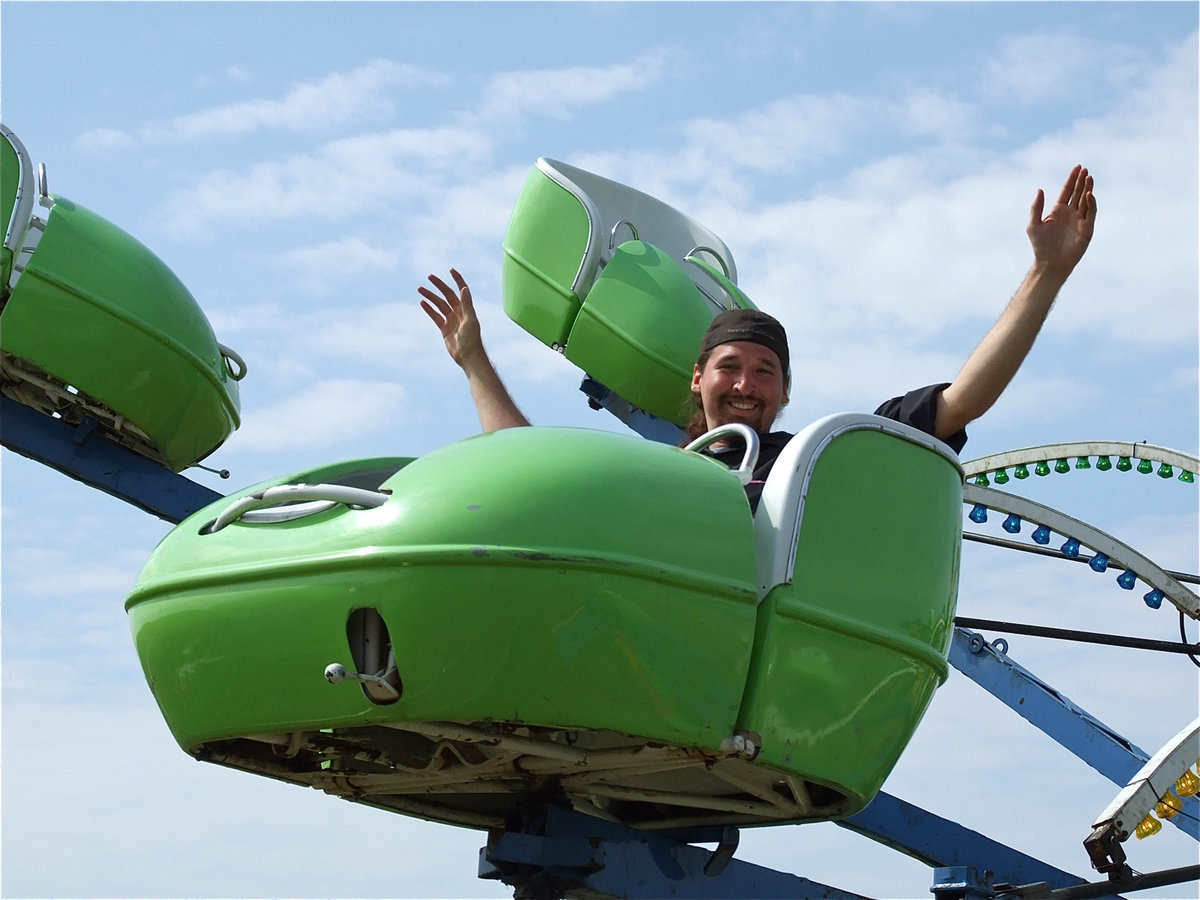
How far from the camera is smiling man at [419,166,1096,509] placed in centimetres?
338

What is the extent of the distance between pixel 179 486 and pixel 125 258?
69 centimetres

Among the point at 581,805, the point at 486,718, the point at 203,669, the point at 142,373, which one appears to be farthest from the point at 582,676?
the point at 142,373

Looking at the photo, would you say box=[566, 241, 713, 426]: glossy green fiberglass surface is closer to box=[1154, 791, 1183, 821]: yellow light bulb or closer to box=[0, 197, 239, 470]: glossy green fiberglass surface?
box=[0, 197, 239, 470]: glossy green fiberglass surface

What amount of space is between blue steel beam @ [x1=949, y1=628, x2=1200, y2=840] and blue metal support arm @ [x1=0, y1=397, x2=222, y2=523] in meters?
3.33

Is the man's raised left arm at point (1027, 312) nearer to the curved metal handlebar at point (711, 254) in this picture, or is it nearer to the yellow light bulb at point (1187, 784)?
the curved metal handlebar at point (711, 254)

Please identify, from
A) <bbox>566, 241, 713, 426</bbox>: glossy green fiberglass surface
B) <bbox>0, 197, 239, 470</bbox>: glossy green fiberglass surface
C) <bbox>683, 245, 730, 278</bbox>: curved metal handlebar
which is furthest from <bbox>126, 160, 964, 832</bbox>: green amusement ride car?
<bbox>683, 245, 730, 278</bbox>: curved metal handlebar

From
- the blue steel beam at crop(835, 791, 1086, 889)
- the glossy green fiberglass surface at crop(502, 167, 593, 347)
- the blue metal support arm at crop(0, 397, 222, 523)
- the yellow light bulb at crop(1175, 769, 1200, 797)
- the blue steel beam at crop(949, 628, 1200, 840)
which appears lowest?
the blue steel beam at crop(835, 791, 1086, 889)

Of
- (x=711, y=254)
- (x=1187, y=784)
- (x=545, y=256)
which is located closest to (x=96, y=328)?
(x=545, y=256)

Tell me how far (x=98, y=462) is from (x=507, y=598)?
100.0 inches

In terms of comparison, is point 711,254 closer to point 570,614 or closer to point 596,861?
point 596,861

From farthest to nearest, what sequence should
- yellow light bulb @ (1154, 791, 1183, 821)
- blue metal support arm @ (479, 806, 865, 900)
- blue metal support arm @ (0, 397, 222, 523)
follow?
1. yellow light bulb @ (1154, 791, 1183, 821)
2. blue metal support arm @ (0, 397, 222, 523)
3. blue metal support arm @ (479, 806, 865, 900)

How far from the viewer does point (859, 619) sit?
2949 millimetres

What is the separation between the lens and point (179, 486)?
4.92 meters

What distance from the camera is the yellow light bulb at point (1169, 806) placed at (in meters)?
6.07
